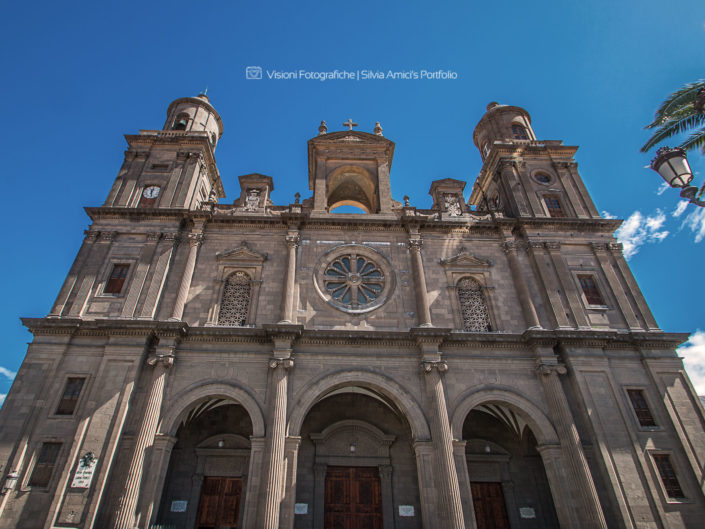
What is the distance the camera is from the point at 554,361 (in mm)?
16516

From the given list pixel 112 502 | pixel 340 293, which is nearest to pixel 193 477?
pixel 112 502

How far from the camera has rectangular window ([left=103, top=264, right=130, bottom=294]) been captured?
18.4 m

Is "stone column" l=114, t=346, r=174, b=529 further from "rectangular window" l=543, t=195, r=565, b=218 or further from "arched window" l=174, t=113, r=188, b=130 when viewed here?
"rectangular window" l=543, t=195, r=565, b=218

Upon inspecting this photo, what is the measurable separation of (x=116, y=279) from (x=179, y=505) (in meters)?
9.87

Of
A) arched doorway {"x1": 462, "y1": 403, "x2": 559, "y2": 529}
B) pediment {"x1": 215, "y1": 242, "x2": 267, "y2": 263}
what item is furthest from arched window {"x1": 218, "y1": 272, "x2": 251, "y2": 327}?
arched doorway {"x1": 462, "y1": 403, "x2": 559, "y2": 529}

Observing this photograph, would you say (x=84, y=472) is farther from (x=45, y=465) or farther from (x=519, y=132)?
(x=519, y=132)

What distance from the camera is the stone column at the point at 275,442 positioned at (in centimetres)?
1323

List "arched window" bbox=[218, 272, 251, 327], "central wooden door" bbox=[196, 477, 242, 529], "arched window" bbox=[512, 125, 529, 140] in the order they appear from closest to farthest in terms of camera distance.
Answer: "central wooden door" bbox=[196, 477, 242, 529] → "arched window" bbox=[218, 272, 251, 327] → "arched window" bbox=[512, 125, 529, 140]

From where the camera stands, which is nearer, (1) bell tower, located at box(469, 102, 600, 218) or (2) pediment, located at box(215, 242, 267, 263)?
(2) pediment, located at box(215, 242, 267, 263)

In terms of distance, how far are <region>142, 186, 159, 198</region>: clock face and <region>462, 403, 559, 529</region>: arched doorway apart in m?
19.2

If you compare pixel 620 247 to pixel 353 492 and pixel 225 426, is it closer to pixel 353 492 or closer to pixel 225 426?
pixel 353 492

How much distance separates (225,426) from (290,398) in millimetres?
4373

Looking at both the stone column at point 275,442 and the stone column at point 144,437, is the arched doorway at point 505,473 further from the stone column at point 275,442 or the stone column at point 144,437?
the stone column at point 144,437

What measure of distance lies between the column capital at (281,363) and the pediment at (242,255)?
5437 millimetres
